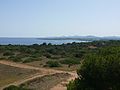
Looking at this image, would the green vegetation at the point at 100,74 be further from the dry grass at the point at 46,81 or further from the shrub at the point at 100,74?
the dry grass at the point at 46,81

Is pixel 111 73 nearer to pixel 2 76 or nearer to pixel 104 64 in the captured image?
pixel 104 64

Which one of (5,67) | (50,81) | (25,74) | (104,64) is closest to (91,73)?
(104,64)

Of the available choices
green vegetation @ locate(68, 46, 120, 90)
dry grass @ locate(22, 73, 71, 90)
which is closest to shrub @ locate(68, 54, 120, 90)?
green vegetation @ locate(68, 46, 120, 90)

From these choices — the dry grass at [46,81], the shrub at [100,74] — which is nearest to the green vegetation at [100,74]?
the shrub at [100,74]

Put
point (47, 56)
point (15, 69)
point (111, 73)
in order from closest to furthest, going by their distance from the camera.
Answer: point (111, 73) → point (15, 69) → point (47, 56)

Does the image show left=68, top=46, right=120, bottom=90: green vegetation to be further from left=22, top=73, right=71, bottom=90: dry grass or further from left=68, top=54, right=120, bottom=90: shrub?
left=22, top=73, right=71, bottom=90: dry grass

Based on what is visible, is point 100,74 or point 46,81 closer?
point 100,74

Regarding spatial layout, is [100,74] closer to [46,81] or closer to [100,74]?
[100,74]

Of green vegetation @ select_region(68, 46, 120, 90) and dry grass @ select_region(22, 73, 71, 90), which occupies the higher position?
green vegetation @ select_region(68, 46, 120, 90)

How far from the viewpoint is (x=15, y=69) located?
39.1 m

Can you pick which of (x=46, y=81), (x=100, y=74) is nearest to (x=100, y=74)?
(x=100, y=74)

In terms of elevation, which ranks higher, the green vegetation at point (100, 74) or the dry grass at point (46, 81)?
the green vegetation at point (100, 74)

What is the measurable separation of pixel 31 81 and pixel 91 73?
40.7ft

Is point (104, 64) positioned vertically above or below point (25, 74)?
above
